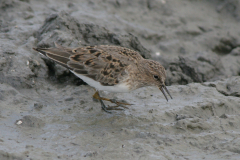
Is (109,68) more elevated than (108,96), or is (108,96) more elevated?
(109,68)

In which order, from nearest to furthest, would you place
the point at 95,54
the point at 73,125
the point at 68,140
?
the point at 68,140
the point at 73,125
the point at 95,54

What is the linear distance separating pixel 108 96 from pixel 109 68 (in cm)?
108

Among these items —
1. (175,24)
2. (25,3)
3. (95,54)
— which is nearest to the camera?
(95,54)

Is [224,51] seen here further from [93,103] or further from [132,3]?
[93,103]

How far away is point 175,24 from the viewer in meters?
11.4

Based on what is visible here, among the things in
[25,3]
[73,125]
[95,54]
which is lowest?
[25,3]

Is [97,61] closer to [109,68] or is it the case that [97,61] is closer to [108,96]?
[109,68]

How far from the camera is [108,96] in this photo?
23.7ft

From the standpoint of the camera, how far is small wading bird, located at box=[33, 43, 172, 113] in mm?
6325

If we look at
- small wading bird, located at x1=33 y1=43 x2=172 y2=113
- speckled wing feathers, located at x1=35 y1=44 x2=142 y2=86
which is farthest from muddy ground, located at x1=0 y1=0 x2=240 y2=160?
speckled wing feathers, located at x1=35 y1=44 x2=142 y2=86

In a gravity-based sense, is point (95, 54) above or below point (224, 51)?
above

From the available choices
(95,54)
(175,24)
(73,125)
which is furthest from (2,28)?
(175,24)

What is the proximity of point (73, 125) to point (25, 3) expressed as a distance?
5.76 meters

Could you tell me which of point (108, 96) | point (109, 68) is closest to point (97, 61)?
point (109, 68)
